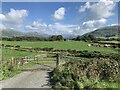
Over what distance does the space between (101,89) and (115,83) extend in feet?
7.71

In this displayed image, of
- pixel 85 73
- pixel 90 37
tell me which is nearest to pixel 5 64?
pixel 85 73

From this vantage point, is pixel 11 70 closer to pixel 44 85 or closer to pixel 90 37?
pixel 44 85

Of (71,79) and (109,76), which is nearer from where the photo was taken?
(71,79)

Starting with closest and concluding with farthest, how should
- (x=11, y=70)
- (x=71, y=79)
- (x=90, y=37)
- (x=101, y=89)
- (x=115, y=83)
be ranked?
(x=101, y=89) → (x=71, y=79) → (x=115, y=83) → (x=11, y=70) → (x=90, y=37)

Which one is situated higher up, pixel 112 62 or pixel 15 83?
pixel 112 62

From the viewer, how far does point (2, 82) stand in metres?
15.5

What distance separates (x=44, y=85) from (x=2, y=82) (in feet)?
8.98

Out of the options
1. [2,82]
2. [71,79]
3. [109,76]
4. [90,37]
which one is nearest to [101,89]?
[71,79]

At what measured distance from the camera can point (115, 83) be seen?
48.0 feet

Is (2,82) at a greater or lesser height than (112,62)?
lesser

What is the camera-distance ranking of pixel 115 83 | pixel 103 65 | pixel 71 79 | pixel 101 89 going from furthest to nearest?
1. pixel 103 65
2. pixel 115 83
3. pixel 71 79
4. pixel 101 89

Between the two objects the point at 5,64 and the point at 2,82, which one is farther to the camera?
the point at 5,64

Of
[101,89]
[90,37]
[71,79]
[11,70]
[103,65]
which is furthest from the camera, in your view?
[90,37]

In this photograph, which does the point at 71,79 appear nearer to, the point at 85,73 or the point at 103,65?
the point at 85,73
